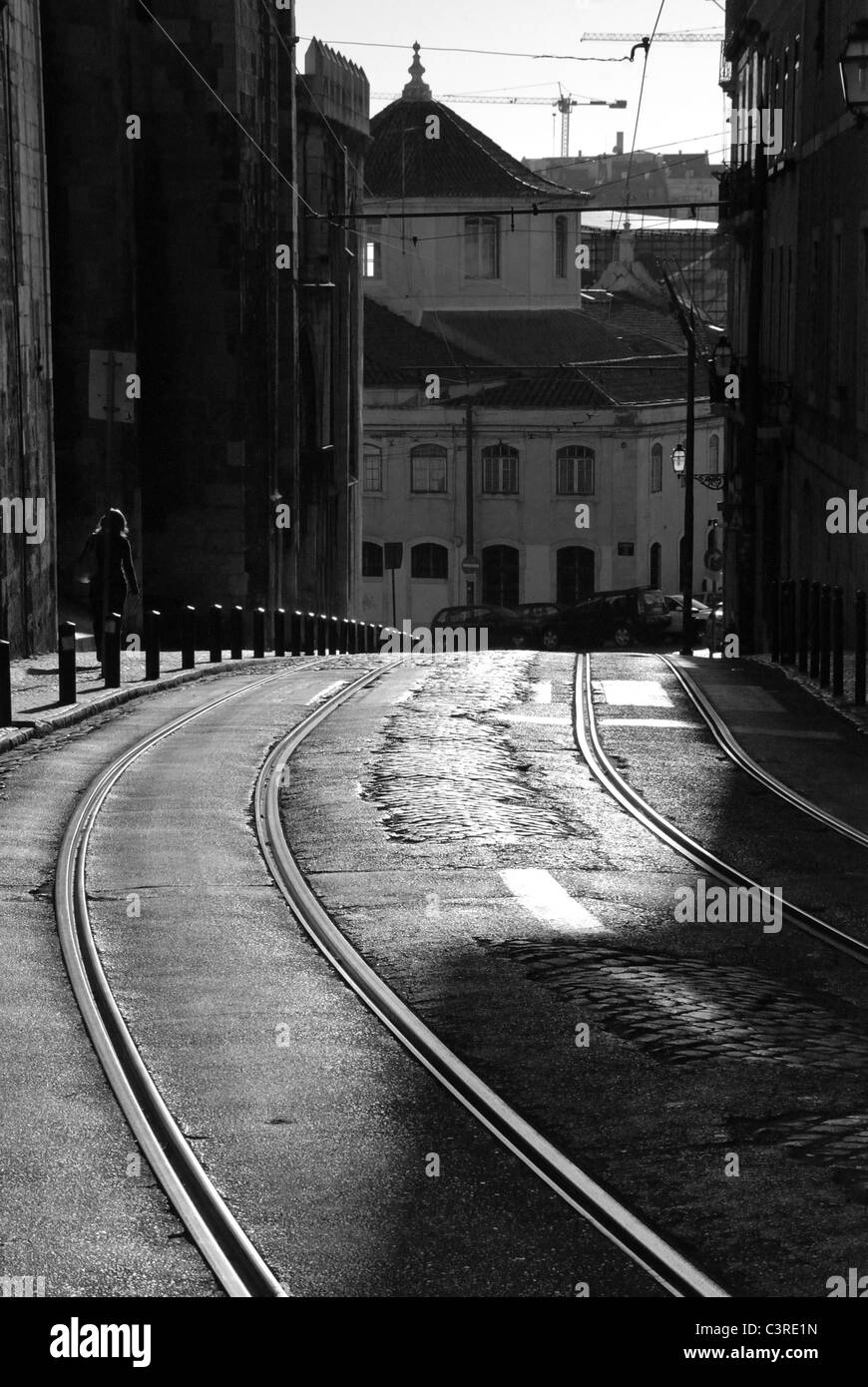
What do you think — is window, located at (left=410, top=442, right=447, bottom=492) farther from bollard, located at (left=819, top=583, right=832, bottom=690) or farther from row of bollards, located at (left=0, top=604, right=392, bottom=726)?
bollard, located at (left=819, top=583, right=832, bottom=690)

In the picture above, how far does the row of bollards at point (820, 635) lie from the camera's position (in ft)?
63.1

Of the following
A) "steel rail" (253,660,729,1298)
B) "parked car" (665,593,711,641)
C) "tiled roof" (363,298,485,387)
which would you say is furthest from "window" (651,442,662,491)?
"steel rail" (253,660,729,1298)

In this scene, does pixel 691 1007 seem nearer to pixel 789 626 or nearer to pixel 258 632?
pixel 789 626

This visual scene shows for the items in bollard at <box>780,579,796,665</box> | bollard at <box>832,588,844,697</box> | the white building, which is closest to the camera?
bollard at <box>832,588,844,697</box>

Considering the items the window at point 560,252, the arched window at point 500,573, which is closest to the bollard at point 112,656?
the arched window at point 500,573

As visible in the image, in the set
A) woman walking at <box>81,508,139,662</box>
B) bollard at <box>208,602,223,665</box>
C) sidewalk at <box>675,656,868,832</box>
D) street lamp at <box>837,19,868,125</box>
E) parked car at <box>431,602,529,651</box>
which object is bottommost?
parked car at <box>431,602,529,651</box>

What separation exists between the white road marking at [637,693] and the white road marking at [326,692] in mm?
2719

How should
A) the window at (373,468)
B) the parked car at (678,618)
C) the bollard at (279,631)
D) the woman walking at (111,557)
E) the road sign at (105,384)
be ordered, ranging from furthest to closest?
the window at (373,468) < the parked car at (678,618) < the bollard at (279,631) < the woman walking at (111,557) < the road sign at (105,384)

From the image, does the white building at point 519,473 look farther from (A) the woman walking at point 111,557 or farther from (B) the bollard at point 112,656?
(B) the bollard at point 112,656

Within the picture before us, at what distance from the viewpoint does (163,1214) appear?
5.79m

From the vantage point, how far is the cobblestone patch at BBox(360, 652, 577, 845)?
39.4 ft

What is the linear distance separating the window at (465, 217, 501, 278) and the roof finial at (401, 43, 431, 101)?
7.24 m

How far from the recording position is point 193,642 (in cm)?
2445
